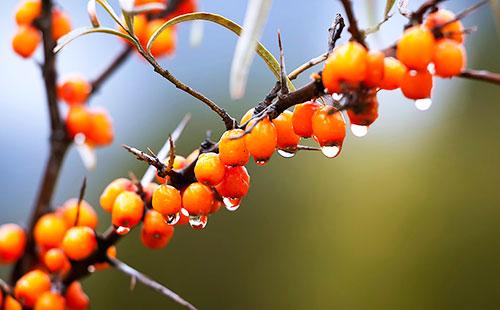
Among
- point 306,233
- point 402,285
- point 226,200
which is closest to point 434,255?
point 402,285

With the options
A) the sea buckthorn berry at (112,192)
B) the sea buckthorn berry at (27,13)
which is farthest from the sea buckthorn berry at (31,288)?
the sea buckthorn berry at (27,13)

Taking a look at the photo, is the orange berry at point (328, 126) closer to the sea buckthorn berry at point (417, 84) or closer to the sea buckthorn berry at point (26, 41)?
the sea buckthorn berry at point (417, 84)

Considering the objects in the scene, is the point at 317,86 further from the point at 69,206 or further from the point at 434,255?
the point at 434,255

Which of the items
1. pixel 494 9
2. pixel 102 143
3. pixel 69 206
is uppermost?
pixel 494 9

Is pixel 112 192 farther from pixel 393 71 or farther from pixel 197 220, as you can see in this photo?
pixel 393 71

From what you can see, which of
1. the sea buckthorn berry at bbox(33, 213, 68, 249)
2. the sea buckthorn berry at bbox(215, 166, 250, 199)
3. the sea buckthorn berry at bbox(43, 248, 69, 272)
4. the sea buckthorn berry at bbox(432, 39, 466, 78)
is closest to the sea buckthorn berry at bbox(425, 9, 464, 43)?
the sea buckthorn berry at bbox(432, 39, 466, 78)

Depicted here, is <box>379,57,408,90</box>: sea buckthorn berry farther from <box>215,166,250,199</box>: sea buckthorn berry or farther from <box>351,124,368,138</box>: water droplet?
<box>215,166,250,199</box>: sea buckthorn berry

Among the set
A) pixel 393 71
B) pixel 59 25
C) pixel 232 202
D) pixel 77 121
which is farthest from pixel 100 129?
pixel 393 71
